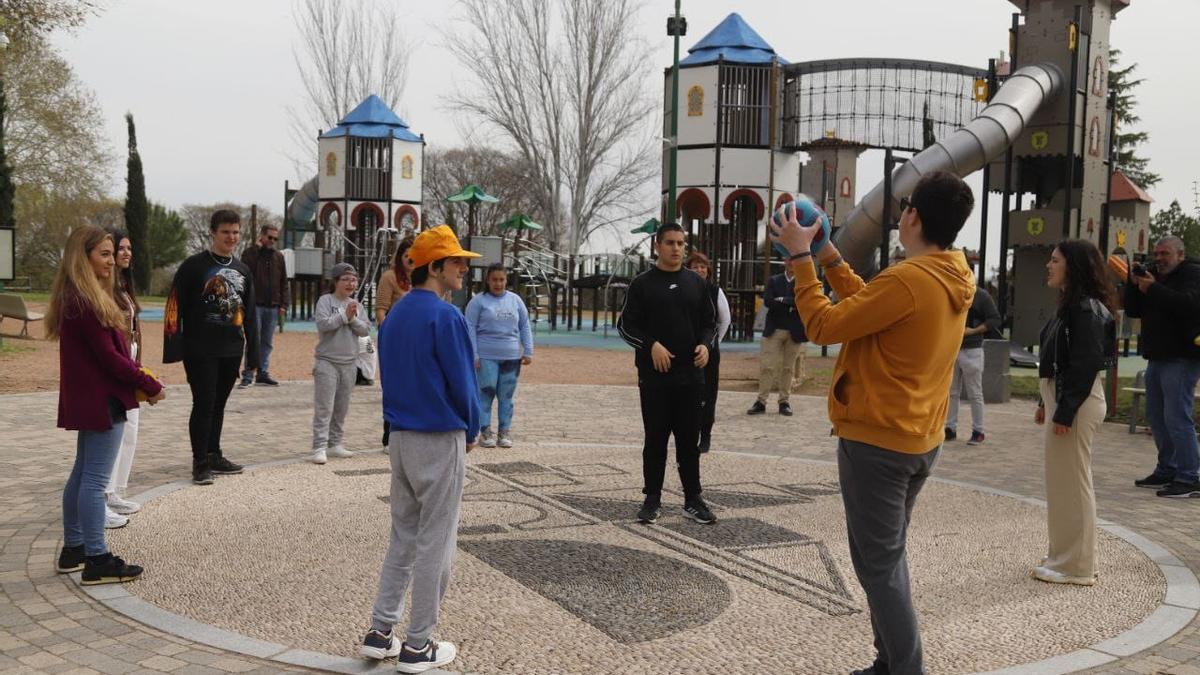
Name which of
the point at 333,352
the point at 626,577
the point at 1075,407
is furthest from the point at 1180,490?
the point at 333,352

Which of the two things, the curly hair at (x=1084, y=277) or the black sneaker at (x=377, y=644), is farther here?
the curly hair at (x=1084, y=277)

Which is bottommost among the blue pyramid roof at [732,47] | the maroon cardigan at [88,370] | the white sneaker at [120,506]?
the white sneaker at [120,506]

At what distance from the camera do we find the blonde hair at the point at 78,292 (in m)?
5.01

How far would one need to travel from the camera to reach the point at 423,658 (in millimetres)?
3980

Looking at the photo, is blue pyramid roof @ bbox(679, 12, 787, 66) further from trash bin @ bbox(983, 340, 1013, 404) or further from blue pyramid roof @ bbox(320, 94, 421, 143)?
trash bin @ bbox(983, 340, 1013, 404)

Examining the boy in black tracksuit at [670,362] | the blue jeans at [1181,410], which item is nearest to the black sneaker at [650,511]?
the boy in black tracksuit at [670,362]

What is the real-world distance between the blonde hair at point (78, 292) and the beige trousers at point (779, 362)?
28.2 feet

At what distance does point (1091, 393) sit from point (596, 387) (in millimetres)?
10619

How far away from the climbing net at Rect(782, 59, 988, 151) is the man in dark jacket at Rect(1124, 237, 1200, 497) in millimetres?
23720

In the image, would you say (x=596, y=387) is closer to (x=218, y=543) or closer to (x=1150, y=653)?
(x=218, y=543)

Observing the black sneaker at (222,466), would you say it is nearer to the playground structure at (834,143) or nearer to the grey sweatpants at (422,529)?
the grey sweatpants at (422,529)

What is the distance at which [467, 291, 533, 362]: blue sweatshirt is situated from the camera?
9.42 m

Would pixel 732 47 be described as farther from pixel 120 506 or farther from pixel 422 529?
pixel 422 529

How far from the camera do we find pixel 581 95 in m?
42.4
